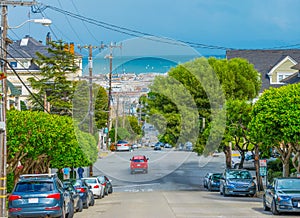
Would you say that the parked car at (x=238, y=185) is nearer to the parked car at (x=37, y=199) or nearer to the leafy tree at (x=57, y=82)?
the parked car at (x=37, y=199)

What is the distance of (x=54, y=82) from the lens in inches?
3000

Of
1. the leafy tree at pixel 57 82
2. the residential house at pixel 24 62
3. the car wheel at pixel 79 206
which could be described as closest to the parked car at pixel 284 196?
the car wheel at pixel 79 206

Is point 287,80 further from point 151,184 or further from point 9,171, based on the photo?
point 9,171

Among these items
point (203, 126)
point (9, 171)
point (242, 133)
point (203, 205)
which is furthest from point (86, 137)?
point (203, 205)

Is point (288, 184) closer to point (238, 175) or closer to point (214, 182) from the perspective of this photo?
Result: point (238, 175)

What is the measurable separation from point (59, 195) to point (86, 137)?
94.8 ft

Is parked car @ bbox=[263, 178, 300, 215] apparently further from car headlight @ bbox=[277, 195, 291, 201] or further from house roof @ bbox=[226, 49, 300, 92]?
house roof @ bbox=[226, 49, 300, 92]

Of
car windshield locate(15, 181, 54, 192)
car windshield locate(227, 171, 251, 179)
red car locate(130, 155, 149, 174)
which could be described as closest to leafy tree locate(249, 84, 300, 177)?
car windshield locate(227, 171, 251, 179)

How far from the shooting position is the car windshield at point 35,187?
22609mm

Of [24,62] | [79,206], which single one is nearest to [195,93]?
[79,206]

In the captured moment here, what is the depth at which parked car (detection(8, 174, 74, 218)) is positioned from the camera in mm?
22297

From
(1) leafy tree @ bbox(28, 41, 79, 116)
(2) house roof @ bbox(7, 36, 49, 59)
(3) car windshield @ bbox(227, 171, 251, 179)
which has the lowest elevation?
(3) car windshield @ bbox(227, 171, 251, 179)

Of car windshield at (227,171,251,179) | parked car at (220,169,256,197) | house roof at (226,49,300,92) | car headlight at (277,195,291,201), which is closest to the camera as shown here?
car headlight at (277,195,291,201)

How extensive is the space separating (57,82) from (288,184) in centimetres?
5204
